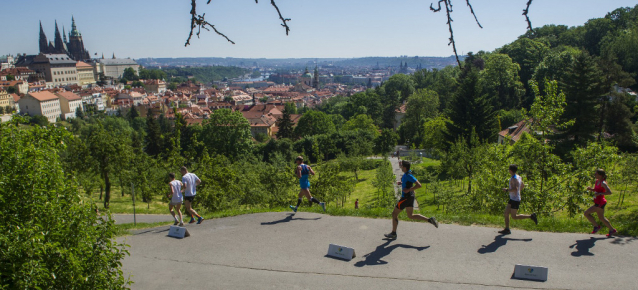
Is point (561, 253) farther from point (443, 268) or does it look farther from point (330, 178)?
point (330, 178)

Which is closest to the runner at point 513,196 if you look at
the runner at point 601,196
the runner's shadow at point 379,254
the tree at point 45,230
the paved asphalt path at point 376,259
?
the paved asphalt path at point 376,259

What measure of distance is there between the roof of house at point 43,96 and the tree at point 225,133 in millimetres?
83131

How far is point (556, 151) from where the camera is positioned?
29.5 metres

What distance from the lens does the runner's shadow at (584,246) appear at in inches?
328

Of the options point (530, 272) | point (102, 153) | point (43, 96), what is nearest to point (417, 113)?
point (102, 153)

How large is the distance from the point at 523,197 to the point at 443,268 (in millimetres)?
Result: 5879

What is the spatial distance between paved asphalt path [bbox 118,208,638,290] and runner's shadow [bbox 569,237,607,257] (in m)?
0.02

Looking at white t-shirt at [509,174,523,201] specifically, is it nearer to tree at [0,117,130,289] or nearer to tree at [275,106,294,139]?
tree at [0,117,130,289]

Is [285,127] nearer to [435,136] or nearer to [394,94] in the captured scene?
[435,136]

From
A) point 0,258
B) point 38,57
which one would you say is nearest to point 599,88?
point 0,258

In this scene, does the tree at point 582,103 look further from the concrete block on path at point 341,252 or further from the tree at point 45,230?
the tree at point 45,230

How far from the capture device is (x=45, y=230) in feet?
17.3

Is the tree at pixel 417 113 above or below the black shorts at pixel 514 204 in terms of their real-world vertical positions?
below

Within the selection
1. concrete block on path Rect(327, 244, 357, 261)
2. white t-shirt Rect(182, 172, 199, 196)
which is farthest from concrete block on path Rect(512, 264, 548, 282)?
white t-shirt Rect(182, 172, 199, 196)
